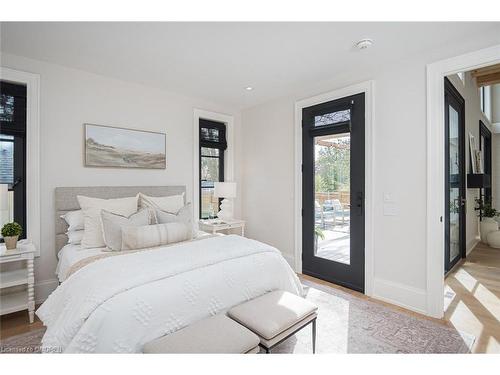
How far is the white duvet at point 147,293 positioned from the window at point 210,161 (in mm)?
1993

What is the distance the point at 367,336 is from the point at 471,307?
1.37 meters

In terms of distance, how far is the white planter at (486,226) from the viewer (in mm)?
4992

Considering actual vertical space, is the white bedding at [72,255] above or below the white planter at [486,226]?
above

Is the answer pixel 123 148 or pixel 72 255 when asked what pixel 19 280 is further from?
pixel 123 148

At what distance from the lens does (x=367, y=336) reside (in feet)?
7.12

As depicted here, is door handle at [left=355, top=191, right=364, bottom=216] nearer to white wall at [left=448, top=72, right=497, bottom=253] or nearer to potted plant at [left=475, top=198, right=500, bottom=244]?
white wall at [left=448, top=72, right=497, bottom=253]

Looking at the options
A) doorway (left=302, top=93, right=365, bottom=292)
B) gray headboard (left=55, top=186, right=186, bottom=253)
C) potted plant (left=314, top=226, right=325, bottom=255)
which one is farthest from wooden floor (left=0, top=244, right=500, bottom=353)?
gray headboard (left=55, top=186, right=186, bottom=253)

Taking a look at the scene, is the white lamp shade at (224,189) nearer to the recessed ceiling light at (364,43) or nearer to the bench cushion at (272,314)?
the bench cushion at (272,314)

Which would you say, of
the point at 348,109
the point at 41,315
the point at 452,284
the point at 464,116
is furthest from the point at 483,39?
the point at 41,315

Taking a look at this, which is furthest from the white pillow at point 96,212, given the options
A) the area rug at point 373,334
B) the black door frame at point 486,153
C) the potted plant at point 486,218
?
the black door frame at point 486,153

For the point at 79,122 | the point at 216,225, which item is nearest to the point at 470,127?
the point at 216,225

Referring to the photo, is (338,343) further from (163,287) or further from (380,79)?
(380,79)

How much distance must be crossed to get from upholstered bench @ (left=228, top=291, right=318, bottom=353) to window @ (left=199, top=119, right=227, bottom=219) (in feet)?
7.99

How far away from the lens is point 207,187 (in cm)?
432
